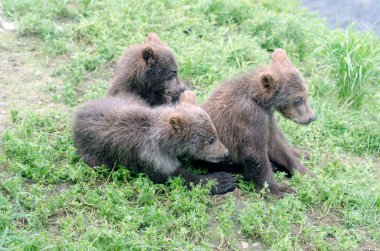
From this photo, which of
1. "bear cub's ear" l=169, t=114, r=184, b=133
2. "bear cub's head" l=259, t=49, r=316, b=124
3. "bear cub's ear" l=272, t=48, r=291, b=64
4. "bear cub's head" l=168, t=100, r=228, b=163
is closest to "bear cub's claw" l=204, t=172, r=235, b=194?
"bear cub's head" l=168, t=100, r=228, b=163

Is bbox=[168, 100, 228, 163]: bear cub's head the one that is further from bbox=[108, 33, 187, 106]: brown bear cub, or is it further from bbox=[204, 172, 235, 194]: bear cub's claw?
bbox=[108, 33, 187, 106]: brown bear cub

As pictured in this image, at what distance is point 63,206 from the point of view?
6.61 m

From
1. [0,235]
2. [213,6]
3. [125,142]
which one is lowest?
[0,235]

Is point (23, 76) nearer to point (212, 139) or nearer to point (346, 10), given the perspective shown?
point (212, 139)

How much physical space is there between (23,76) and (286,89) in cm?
424

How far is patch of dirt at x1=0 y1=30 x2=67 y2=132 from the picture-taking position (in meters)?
8.70

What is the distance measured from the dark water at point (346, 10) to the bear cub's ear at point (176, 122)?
323 inches

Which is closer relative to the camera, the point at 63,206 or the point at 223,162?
the point at 63,206

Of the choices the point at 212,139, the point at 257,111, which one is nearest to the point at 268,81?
the point at 257,111

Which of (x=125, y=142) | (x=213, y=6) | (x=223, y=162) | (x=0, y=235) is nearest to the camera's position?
(x=0, y=235)

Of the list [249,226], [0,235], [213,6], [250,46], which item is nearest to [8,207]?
[0,235]

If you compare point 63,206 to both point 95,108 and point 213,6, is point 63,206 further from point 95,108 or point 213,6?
point 213,6

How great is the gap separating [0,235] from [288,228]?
288 centimetres

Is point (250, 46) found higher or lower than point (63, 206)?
higher
